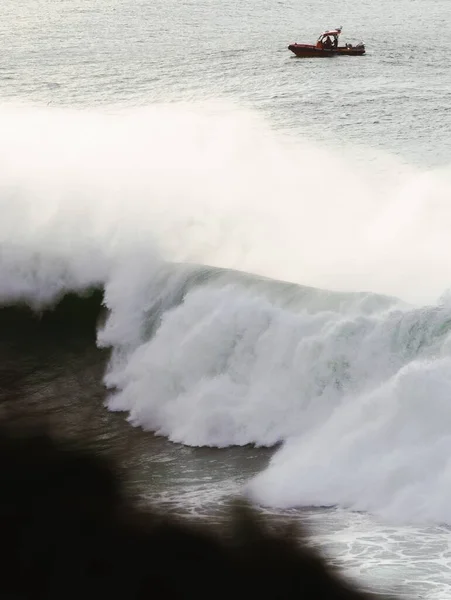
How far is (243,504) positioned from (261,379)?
2869mm

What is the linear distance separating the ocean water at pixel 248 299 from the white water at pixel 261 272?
45mm

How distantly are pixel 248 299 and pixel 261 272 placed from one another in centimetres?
312

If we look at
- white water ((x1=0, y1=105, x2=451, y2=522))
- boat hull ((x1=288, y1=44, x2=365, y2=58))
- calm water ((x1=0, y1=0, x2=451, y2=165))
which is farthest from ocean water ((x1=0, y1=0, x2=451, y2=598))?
boat hull ((x1=288, y1=44, x2=365, y2=58))

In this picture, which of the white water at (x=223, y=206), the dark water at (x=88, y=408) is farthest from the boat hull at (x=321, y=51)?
the dark water at (x=88, y=408)

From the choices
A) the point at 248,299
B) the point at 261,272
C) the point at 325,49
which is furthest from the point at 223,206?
the point at 325,49

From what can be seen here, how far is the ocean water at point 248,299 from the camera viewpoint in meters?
13.1

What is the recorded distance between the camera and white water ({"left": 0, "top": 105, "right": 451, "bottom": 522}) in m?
13.4

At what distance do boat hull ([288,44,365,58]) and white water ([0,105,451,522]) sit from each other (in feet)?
53.3

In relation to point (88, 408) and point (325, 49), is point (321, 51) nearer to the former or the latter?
point (325, 49)

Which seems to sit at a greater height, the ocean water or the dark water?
the ocean water

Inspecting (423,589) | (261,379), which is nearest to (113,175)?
(261,379)

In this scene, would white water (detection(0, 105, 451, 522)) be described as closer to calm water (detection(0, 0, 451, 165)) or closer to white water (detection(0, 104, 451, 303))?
white water (detection(0, 104, 451, 303))

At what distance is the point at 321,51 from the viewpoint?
4762 centimetres

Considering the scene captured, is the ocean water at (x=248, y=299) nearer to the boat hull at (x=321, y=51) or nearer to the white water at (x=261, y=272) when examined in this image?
the white water at (x=261, y=272)
